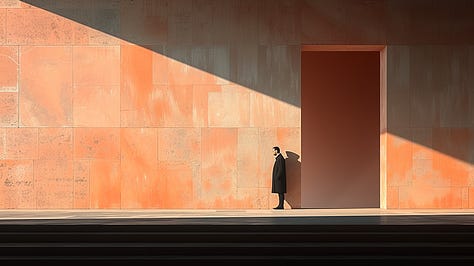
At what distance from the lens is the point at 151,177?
2388 cm

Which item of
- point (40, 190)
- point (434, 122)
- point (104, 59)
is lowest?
point (40, 190)

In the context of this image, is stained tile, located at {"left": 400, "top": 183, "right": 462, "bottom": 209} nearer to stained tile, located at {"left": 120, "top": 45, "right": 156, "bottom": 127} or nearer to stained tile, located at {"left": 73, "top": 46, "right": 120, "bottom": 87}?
stained tile, located at {"left": 120, "top": 45, "right": 156, "bottom": 127}

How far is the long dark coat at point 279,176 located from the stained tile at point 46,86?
5.91 m

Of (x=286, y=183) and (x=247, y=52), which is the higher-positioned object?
(x=247, y=52)

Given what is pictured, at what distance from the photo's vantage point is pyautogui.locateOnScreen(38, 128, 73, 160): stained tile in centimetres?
2383

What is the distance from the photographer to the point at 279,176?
23.5m

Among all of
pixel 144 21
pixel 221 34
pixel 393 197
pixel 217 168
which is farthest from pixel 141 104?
pixel 393 197

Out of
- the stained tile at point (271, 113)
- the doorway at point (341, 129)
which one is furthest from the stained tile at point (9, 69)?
the doorway at point (341, 129)
